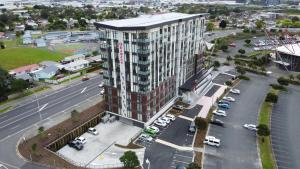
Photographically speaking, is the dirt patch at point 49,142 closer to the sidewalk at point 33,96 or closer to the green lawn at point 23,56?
the sidewalk at point 33,96

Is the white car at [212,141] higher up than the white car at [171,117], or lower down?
lower down

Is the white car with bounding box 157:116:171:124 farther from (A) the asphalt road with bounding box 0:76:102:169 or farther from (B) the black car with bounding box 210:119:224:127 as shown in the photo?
(A) the asphalt road with bounding box 0:76:102:169

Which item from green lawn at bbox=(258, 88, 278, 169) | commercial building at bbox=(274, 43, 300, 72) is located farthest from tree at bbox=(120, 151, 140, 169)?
commercial building at bbox=(274, 43, 300, 72)

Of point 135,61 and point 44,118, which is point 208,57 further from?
point 44,118

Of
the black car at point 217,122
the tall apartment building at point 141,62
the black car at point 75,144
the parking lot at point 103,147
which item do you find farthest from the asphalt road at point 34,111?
the black car at point 217,122

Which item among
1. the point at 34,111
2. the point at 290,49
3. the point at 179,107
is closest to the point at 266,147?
the point at 179,107
